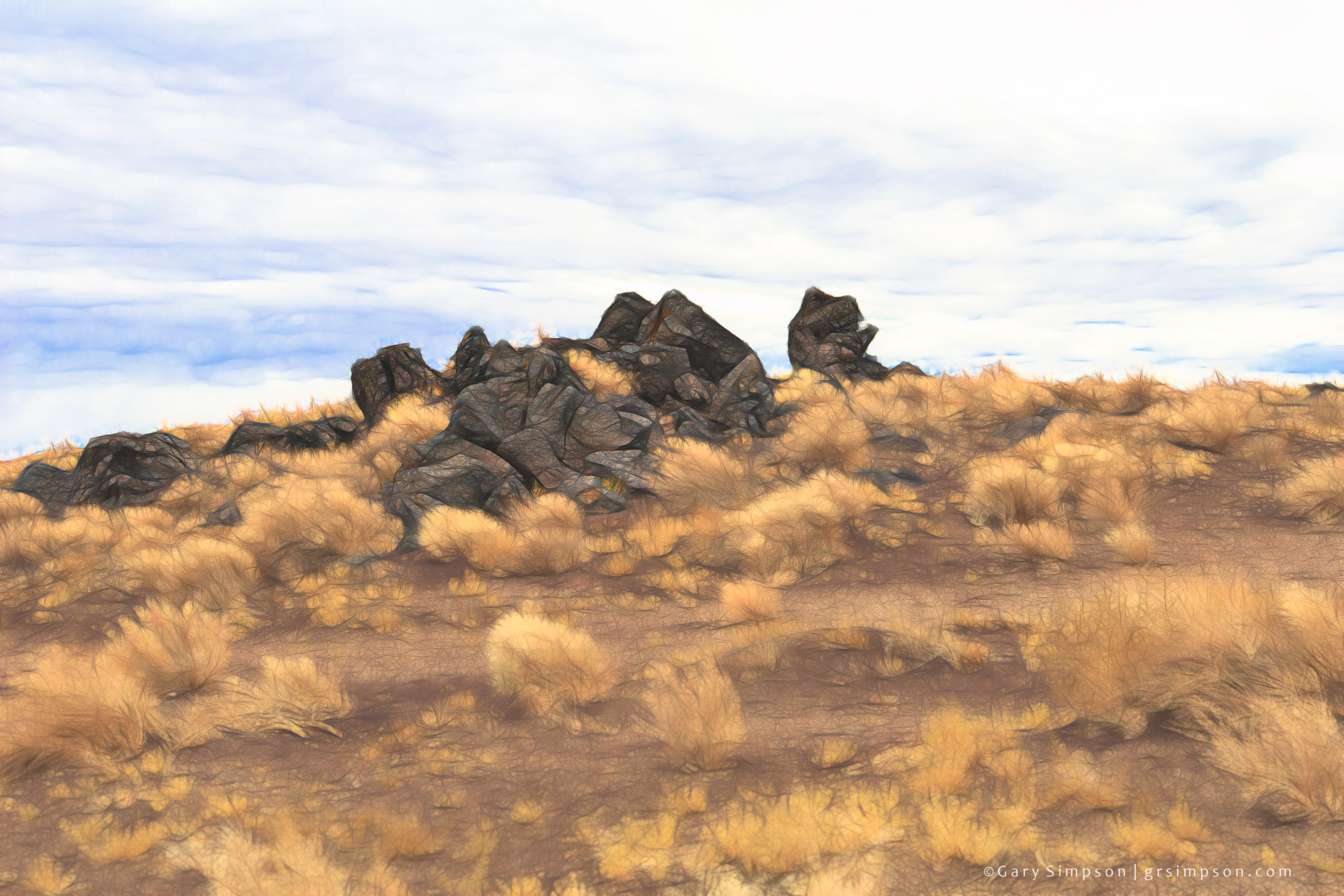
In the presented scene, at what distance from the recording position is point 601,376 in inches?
695

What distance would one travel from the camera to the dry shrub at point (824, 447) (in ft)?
42.3

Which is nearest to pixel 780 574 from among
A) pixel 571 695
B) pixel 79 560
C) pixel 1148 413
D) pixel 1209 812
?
pixel 571 695

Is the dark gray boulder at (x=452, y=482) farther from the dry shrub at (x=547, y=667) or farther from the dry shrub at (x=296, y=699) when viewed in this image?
the dry shrub at (x=547, y=667)

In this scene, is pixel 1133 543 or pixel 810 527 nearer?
pixel 1133 543

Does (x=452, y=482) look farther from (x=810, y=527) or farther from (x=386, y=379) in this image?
(x=386, y=379)

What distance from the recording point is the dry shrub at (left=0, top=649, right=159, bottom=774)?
223 inches

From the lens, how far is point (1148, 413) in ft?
47.7

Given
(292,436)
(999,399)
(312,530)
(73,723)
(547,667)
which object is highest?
(999,399)

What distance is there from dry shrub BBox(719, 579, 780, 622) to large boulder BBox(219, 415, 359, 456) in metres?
13.1

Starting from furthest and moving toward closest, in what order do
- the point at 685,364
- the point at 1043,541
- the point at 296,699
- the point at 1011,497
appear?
1. the point at 685,364
2. the point at 1011,497
3. the point at 1043,541
4. the point at 296,699

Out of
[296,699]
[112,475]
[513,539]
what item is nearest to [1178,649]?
[296,699]

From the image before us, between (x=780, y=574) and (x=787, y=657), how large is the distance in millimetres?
2259

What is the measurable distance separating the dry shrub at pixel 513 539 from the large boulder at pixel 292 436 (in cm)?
828

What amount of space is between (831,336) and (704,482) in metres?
10.3
